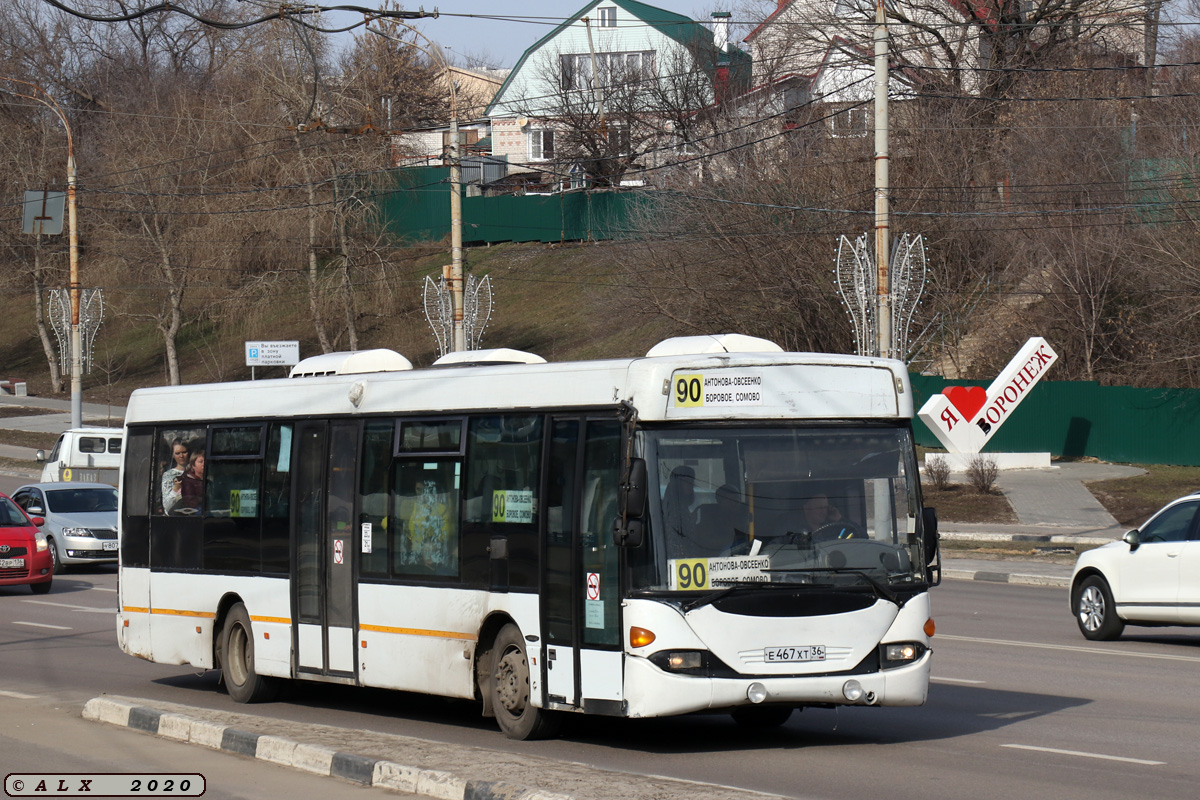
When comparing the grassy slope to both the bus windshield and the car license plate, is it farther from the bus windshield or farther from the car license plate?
the car license plate

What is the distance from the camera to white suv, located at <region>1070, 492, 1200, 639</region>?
1452cm

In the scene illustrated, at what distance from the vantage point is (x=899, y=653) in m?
9.15

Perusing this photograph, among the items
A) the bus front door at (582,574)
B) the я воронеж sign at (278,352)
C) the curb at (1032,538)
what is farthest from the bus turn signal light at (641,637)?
the я воронеж sign at (278,352)

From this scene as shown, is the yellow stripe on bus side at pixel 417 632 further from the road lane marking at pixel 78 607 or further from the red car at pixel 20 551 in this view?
the red car at pixel 20 551

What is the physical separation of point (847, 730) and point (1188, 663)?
5.02 meters

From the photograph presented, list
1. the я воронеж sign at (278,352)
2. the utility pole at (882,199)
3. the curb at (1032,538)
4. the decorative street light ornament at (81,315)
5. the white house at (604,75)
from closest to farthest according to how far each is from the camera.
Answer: the utility pole at (882,199), the curb at (1032,538), the decorative street light ornament at (81,315), the я воронеж sign at (278,352), the white house at (604,75)

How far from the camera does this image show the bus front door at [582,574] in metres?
8.95

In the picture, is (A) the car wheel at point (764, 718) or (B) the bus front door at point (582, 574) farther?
(A) the car wheel at point (764, 718)

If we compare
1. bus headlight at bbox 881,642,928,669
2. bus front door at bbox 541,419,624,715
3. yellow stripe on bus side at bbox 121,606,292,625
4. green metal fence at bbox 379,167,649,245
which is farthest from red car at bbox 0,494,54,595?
green metal fence at bbox 379,167,649,245

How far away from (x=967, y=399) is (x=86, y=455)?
20.9 metres

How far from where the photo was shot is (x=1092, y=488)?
34.5 meters

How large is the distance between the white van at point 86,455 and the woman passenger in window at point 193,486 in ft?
74.1


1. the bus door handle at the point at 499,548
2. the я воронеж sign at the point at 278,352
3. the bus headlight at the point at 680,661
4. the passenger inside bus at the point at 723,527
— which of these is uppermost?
the я воронеж sign at the point at 278,352

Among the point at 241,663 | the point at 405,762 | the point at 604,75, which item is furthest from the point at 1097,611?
the point at 604,75
